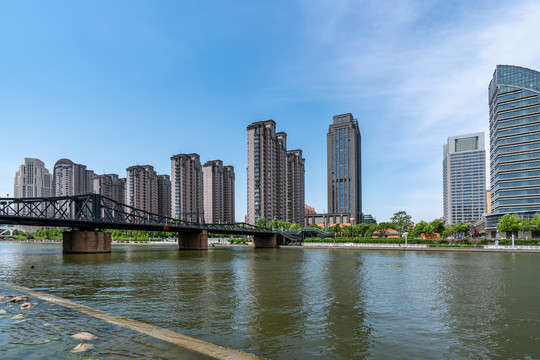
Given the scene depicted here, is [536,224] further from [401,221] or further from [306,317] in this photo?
[306,317]

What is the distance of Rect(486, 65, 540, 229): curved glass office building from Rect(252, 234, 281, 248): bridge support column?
108 meters

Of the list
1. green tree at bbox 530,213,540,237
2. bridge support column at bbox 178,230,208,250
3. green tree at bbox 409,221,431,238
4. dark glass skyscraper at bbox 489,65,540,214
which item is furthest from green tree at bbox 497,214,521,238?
bridge support column at bbox 178,230,208,250

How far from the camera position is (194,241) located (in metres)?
152

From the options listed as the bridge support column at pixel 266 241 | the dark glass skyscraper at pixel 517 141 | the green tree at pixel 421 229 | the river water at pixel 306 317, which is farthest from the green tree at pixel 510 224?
the river water at pixel 306 317

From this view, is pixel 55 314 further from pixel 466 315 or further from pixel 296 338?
pixel 466 315

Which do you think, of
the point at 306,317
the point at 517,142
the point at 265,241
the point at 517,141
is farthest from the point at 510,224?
the point at 306,317

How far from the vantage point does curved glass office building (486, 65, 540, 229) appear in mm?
165375

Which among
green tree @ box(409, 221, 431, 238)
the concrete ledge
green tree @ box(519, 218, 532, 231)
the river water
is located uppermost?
the river water

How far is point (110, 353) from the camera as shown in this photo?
1822cm

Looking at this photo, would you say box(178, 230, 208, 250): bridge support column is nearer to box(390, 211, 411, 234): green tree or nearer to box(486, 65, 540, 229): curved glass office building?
box(390, 211, 411, 234): green tree

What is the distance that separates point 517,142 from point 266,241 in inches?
5095

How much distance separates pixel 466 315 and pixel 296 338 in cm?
1586

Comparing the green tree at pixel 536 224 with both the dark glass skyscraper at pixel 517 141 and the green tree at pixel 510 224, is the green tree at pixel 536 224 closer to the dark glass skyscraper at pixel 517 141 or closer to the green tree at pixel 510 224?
the green tree at pixel 510 224

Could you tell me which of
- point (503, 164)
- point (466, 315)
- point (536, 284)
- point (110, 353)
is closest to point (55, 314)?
point (110, 353)
